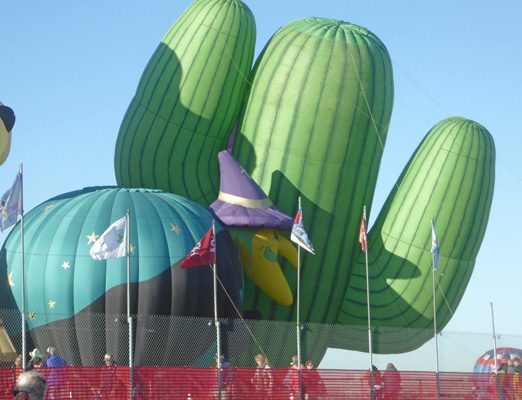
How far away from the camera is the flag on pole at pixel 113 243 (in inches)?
549

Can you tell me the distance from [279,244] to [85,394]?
26.8ft

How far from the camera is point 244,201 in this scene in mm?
19000

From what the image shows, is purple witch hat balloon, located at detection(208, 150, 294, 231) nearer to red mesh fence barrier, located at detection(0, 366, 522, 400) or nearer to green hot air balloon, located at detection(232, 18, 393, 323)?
green hot air balloon, located at detection(232, 18, 393, 323)

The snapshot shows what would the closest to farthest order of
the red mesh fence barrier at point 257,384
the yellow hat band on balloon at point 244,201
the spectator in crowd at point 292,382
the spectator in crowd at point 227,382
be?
the red mesh fence barrier at point 257,384, the spectator in crowd at point 227,382, the spectator in crowd at point 292,382, the yellow hat band on balloon at point 244,201

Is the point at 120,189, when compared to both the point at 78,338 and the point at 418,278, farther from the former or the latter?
the point at 418,278

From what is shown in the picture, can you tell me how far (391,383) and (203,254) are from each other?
3.59 m

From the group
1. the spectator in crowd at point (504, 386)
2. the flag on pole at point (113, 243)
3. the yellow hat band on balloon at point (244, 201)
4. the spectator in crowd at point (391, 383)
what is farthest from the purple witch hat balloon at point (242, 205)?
the spectator in crowd at point (504, 386)

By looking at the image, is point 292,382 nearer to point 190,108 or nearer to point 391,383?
point 391,383

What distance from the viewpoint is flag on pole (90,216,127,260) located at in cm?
1395

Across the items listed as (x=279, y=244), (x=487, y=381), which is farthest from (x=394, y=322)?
(x=487, y=381)

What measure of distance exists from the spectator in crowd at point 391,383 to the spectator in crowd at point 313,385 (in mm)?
1200

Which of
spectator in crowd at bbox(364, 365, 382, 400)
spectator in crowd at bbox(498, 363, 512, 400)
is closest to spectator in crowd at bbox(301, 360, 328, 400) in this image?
spectator in crowd at bbox(364, 365, 382, 400)

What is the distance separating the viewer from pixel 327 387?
13.7m

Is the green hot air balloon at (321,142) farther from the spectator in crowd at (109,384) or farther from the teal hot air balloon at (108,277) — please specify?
the spectator in crowd at (109,384)
